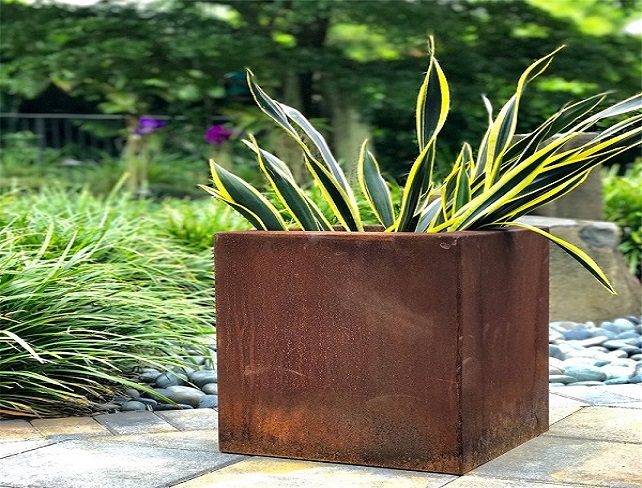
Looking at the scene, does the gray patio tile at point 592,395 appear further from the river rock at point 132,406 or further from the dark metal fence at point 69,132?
the dark metal fence at point 69,132

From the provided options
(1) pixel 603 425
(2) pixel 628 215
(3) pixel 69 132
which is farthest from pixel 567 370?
(3) pixel 69 132

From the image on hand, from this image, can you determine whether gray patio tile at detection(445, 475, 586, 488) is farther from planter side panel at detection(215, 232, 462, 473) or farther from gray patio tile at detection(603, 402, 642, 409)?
gray patio tile at detection(603, 402, 642, 409)

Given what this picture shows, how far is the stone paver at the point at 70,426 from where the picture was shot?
9.52 ft

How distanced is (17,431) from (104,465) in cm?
57

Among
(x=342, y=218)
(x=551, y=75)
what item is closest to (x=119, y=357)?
(x=342, y=218)

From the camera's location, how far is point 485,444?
8.15 feet

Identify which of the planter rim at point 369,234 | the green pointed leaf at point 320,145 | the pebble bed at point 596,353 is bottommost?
the pebble bed at point 596,353

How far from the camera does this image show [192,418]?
10.2 feet

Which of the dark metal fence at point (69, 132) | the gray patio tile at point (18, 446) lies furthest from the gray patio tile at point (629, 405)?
the dark metal fence at point (69, 132)

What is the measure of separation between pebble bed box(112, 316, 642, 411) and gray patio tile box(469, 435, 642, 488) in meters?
1.01

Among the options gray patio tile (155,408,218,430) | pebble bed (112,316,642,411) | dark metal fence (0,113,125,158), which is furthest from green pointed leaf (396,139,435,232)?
dark metal fence (0,113,125,158)

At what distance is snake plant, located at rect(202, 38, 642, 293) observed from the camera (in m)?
2.51

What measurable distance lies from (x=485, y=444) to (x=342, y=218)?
2.35 ft

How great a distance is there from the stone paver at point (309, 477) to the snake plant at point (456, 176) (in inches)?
24.9
